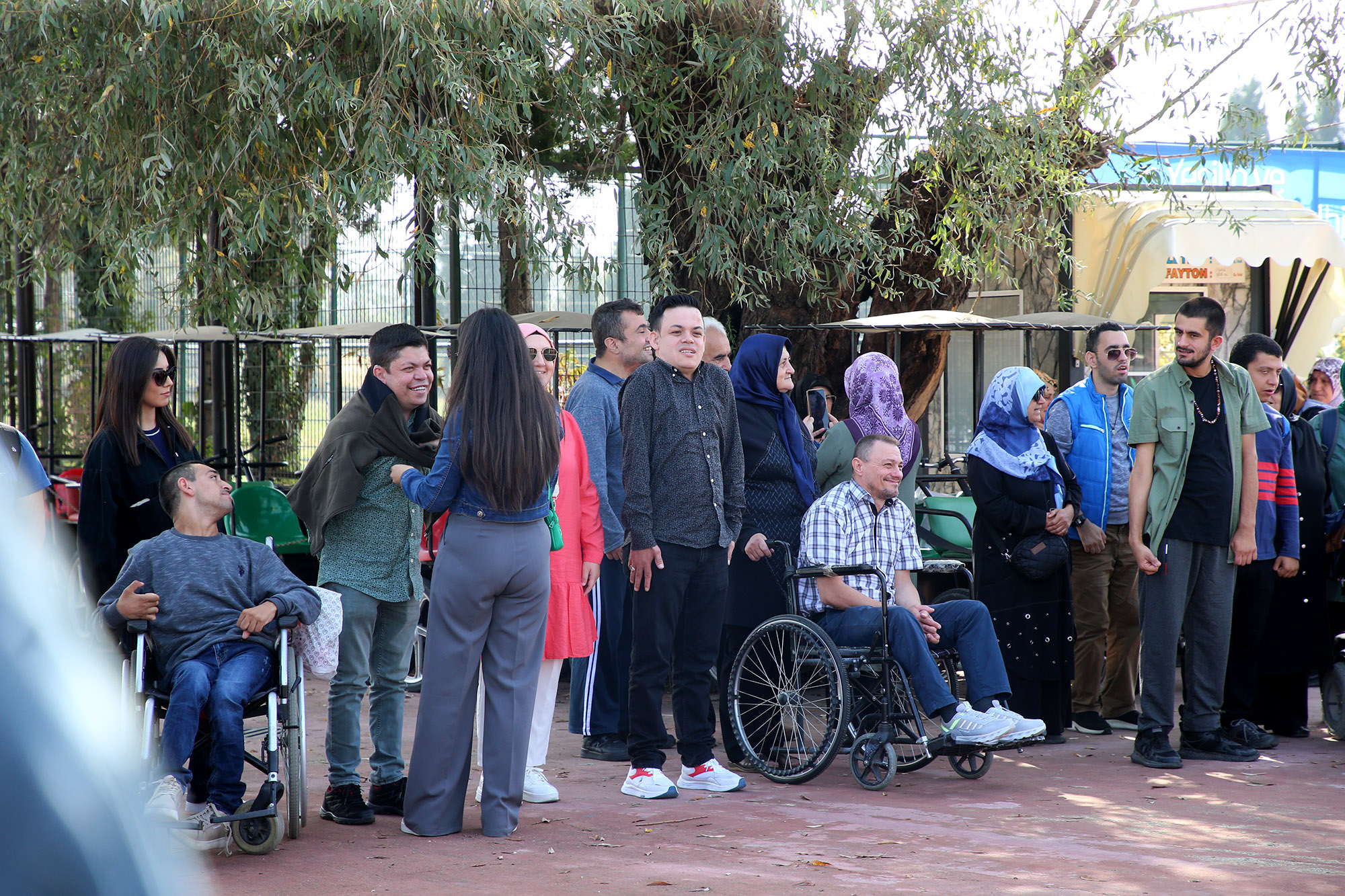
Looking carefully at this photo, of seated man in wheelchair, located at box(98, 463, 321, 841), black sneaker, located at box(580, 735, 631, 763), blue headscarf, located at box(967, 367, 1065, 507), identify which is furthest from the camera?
blue headscarf, located at box(967, 367, 1065, 507)

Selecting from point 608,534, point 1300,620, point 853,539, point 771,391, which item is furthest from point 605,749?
point 1300,620

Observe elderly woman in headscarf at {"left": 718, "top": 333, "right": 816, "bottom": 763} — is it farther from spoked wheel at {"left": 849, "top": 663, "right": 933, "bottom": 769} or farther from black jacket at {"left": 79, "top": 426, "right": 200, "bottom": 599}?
black jacket at {"left": 79, "top": 426, "right": 200, "bottom": 599}

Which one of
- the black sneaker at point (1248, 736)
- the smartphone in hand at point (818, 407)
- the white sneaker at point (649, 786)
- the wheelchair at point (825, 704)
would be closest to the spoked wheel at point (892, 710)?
the wheelchair at point (825, 704)

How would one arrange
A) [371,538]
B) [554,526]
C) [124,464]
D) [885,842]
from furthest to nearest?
1. [124,464]
2. [554,526]
3. [371,538]
4. [885,842]

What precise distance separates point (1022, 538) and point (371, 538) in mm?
3340

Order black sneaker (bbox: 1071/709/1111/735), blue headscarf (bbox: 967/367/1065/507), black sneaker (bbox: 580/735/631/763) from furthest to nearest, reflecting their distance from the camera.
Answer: black sneaker (bbox: 1071/709/1111/735), blue headscarf (bbox: 967/367/1065/507), black sneaker (bbox: 580/735/631/763)

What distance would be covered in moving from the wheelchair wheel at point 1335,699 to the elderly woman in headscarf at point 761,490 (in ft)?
9.78

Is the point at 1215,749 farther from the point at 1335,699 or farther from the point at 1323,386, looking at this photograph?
the point at 1323,386

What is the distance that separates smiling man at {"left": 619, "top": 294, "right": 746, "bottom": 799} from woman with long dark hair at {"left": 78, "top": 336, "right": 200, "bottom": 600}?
1.83m

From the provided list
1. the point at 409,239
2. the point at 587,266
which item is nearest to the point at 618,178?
the point at 587,266

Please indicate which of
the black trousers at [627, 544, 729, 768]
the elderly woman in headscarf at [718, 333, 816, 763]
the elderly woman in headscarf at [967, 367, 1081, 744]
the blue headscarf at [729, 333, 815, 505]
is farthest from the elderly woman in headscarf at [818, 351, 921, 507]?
the black trousers at [627, 544, 729, 768]

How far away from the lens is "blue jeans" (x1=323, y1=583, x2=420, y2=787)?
17.0 feet

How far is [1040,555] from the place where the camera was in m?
6.78

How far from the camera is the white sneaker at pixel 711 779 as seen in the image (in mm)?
5793
